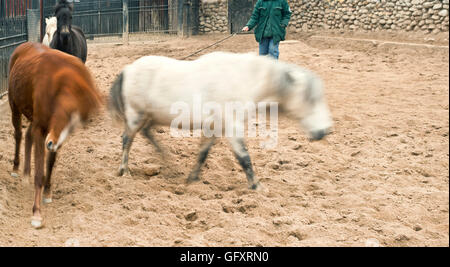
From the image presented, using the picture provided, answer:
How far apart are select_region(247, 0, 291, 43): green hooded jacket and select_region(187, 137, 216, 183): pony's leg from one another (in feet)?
11.5

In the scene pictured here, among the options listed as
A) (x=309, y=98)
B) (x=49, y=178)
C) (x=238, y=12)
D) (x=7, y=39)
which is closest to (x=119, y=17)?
(x=238, y=12)

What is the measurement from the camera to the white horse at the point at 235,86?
4113mm

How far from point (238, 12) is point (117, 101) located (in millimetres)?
13564

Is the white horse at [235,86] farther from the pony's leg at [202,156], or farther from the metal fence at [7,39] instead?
the metal fence at [7,39]

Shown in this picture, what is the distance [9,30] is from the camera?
7.99 meters

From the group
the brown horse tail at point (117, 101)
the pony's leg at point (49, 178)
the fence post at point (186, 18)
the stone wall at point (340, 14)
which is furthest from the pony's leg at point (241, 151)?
the fence post at point (186, 18)

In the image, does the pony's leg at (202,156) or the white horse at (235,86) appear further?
the pony's leg at (202,156)

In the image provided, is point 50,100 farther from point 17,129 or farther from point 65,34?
point 65,34

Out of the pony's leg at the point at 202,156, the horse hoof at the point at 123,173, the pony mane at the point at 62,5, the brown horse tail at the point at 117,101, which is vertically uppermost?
the pony mane at the point at 62,5

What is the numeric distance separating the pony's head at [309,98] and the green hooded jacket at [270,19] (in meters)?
3.66

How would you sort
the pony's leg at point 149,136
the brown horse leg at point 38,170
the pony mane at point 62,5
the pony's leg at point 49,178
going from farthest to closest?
the pony mane at point 62,5 → the pony's leg at point 149,136 → the pony's leg at point 49,178 → the brown horse leg at point 38,170

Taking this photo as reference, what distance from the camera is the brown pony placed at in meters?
3.62

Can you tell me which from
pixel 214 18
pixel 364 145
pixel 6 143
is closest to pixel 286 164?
pixel 364 145

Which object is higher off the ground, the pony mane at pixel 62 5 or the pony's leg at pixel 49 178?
the pony mane at pixel 62 5
